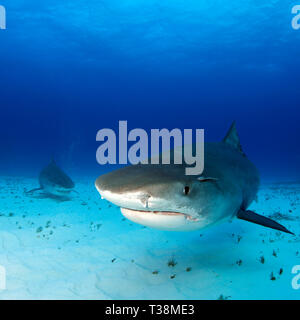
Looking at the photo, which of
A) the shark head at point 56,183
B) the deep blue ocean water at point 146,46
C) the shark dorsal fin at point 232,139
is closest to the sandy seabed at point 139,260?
the shark dorsal fin at point 232,139

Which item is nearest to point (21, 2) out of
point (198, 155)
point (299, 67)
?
point (198, 155)

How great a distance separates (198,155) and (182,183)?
109cm

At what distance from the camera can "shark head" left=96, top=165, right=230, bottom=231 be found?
2.13m

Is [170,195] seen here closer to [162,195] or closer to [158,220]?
[162,195]

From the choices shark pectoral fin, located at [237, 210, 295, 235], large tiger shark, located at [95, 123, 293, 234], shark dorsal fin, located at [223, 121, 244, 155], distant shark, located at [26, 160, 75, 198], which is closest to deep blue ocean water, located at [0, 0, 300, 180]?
distant shark, located at [26, 160, 75, 198]

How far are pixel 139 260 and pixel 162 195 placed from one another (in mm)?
2622

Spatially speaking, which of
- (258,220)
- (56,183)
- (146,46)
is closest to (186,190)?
(258,220)

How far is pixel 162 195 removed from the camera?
213 centimetres

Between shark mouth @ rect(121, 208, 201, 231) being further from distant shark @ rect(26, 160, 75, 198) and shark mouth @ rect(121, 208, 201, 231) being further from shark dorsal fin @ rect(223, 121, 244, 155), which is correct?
distant shark @ rect(26, 160, 75, 198)

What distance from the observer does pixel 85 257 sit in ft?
14.7

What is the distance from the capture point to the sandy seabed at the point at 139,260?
3277 mm

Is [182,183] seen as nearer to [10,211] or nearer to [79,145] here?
[10,211]

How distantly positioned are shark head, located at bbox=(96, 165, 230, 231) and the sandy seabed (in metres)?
1.32

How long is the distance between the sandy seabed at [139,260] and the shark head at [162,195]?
1.32 metres
